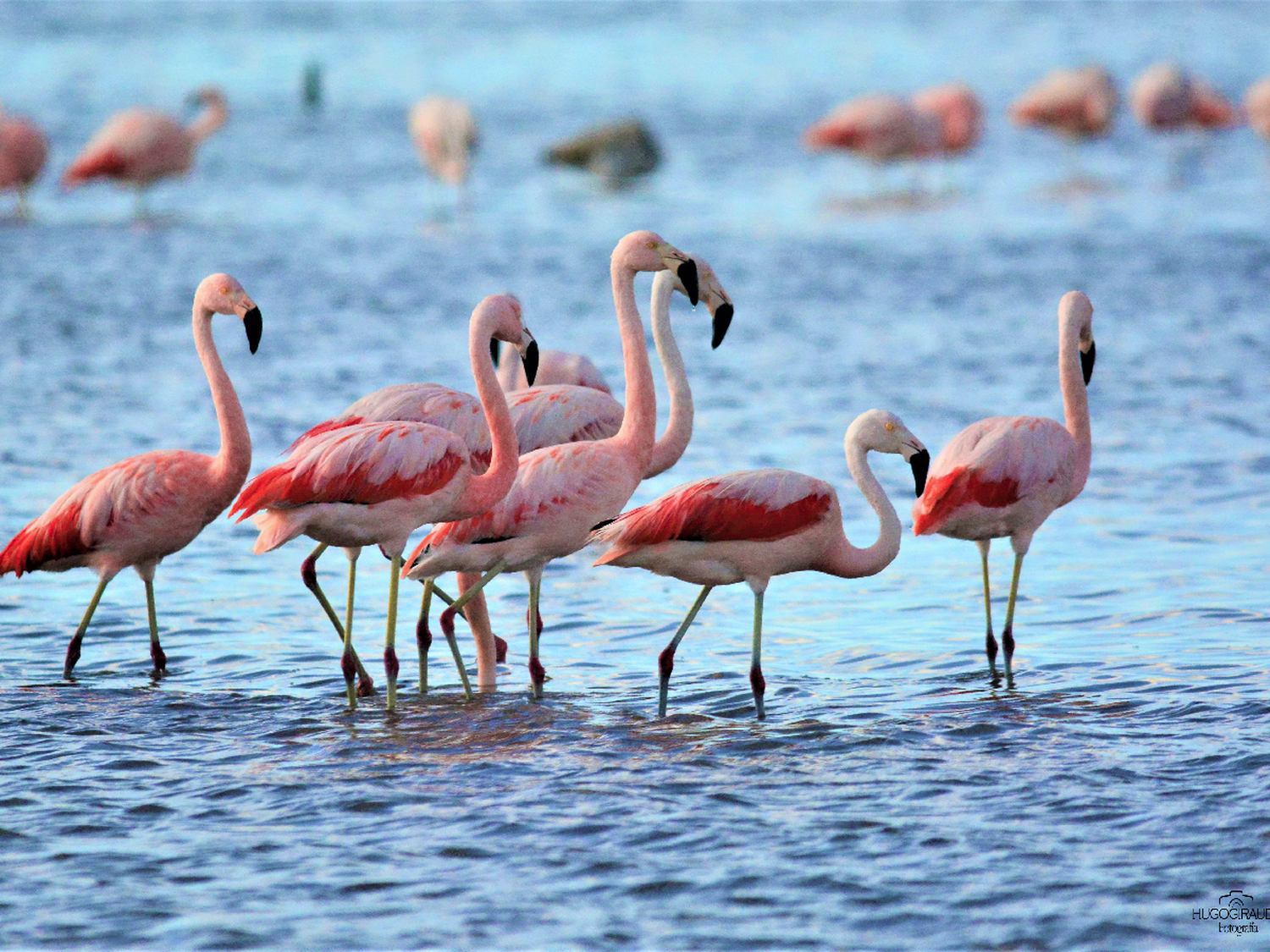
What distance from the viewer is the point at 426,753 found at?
16.5 ft

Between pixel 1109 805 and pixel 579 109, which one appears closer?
pixel 1109 805

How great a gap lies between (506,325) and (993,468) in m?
1.69

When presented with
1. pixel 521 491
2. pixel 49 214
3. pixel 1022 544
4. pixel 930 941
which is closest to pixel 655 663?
pixel 521 491

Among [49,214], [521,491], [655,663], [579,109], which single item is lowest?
[655,663]

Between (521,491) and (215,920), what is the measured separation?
2024 mm

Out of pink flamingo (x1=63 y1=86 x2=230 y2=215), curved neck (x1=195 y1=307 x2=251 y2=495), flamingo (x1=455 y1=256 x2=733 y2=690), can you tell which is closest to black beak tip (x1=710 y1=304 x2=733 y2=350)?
flamingo (x1=455 y1=256 x2=733 y2=690)

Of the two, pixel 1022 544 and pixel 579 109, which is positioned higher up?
pixel 579 109

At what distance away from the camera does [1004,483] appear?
588 cm

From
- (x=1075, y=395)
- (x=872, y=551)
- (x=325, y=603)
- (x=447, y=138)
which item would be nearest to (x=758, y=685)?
(x=872, y=551)

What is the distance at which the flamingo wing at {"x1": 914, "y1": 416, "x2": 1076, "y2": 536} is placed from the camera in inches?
230

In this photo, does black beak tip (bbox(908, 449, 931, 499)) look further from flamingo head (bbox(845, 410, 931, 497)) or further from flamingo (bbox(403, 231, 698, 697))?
flamingo (bbox(403, 231, 698, 697))

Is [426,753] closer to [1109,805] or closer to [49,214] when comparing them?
[1109,805]

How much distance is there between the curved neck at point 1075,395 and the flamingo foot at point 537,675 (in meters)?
2.02

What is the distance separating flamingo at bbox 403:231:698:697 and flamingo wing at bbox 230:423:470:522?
0.24 m
